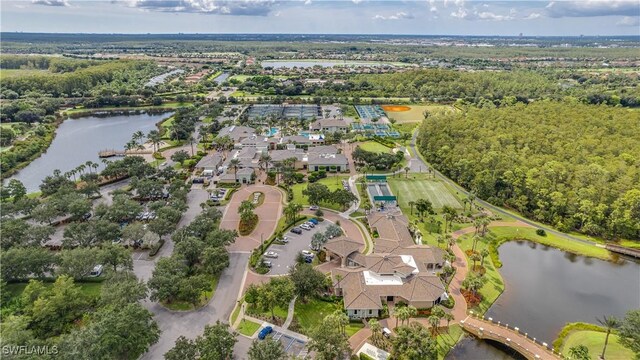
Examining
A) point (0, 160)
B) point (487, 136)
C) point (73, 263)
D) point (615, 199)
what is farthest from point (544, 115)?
point (0, 160)

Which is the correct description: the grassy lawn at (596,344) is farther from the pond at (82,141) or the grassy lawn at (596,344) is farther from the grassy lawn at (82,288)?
the pond at (82,141)

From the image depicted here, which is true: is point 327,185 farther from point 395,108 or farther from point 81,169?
point 395,108

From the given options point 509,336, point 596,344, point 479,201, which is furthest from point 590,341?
point 479,201

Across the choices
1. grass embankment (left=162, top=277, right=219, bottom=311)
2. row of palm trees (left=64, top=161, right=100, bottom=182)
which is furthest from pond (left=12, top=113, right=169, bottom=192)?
grass embankment (left=162, top=277, right=219, bottom=311)

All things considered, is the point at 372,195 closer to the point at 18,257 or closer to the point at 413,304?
the point at 413,304

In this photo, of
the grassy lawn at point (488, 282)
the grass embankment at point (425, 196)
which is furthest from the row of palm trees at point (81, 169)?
the grassy lawn at point (488, 282)

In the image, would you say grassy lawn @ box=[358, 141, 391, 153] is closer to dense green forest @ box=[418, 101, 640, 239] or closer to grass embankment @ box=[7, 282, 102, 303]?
dense green forest @ box=[418, 101, 640, 239]
